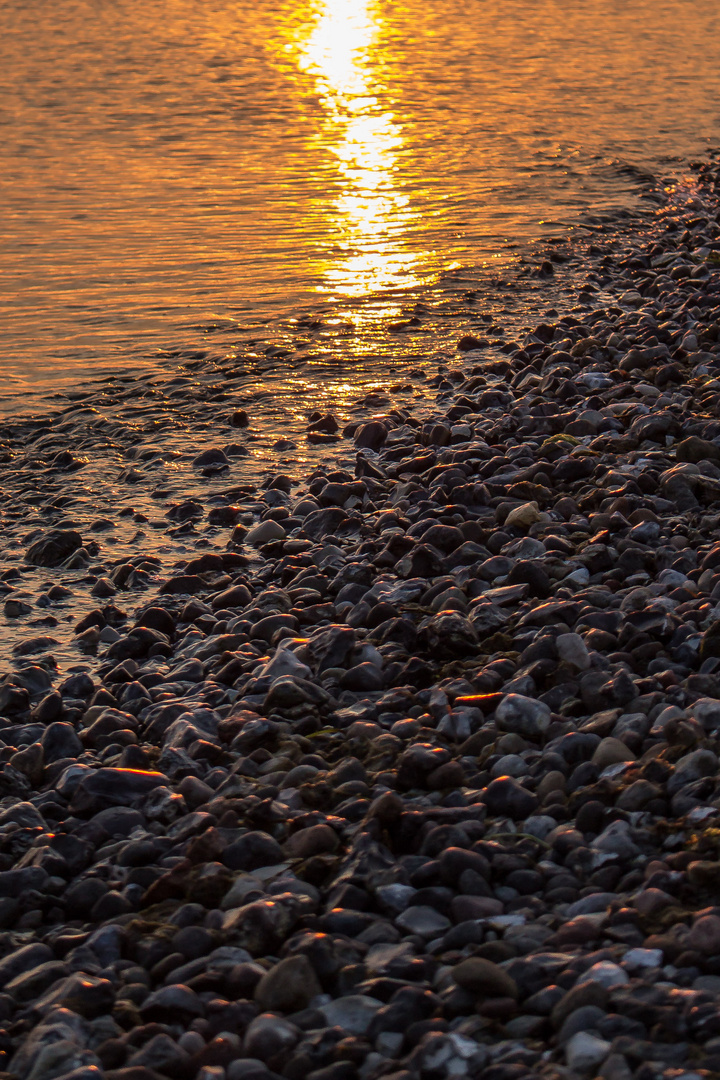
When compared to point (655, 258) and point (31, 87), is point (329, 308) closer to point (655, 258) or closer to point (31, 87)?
point (655, 258)

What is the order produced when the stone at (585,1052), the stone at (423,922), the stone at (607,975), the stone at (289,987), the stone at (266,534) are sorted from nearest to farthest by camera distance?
the stone at (585,1052), the stone at (607,975), the stone at (289,987), the stone at (423,922), the stone at (266,534)

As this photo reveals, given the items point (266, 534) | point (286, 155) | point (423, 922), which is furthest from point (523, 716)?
point (286, 155)

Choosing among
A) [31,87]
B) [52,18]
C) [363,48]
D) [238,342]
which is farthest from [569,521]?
[52,18]

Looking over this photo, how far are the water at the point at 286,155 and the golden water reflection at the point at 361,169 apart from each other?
42 mm

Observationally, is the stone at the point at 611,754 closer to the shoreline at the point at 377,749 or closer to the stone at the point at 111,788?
the shoreline at the point at 377,749

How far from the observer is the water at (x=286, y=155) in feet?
35.9

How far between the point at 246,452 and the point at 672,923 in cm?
529

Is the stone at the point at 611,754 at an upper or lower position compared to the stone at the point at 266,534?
upper

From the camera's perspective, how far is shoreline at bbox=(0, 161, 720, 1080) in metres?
2.76

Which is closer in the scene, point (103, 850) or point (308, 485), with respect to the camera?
point (103, 850)

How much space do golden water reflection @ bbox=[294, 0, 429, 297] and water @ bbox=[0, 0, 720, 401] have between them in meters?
0.04

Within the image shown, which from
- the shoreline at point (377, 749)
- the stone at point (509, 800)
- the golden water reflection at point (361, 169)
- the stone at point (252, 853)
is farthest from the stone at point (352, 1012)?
the golden water reflection at point (361, 169)

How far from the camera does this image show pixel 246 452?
7703mm

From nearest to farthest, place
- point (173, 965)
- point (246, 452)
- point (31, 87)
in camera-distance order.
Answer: point (173, 965) → point (246, 452) → point (31, 87)
